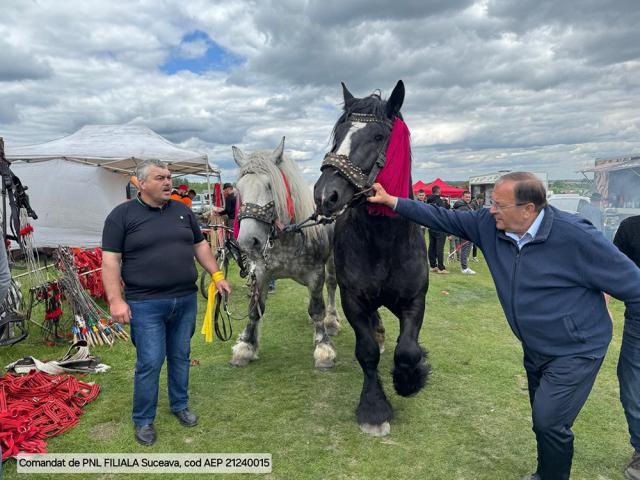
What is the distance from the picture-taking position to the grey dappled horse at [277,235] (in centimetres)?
368

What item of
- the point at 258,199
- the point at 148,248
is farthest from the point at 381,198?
the point at 148,248

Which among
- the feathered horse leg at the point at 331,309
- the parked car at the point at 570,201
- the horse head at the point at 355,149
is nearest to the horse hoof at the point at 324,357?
the feathered horse leg at the point at 331,309

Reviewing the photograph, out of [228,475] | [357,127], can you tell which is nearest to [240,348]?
[228,475]

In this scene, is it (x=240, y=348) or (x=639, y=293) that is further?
(x=240, y=348)

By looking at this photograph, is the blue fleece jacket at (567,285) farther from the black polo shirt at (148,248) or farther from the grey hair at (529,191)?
the black polo shirt at (148,248)

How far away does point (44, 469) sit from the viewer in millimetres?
2811

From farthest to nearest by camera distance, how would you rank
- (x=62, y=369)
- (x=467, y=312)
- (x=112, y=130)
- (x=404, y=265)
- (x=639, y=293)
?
(x=112, y=130), (x=467, y=312), (x=62, y=369), (x=404, y=265), (x=639, y=293)

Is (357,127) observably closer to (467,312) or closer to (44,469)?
(44,469)

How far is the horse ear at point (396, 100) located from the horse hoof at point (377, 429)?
7.67 ft

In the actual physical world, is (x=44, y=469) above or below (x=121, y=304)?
below

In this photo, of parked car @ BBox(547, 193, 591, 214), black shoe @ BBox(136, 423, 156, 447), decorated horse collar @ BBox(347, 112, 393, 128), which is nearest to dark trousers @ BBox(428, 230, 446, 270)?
parked car @ BBox(547, 193, 591, 214)

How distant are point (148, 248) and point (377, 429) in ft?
7.18

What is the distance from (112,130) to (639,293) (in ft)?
46.0

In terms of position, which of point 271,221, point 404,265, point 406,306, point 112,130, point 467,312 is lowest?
point 467,312
